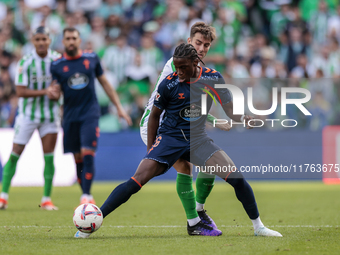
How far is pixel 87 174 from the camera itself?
7117 millimetres

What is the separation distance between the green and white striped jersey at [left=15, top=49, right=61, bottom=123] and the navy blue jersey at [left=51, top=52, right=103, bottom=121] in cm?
40

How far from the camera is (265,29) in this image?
50.4ft

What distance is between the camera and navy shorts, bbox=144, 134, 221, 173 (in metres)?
4.79

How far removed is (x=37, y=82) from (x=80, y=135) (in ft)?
3.95

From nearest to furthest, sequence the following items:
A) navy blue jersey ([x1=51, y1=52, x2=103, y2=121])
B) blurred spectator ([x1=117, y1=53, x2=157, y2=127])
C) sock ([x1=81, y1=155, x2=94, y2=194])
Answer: sock ([x1=81, y1=155, x2=94, y2=194]), navy blue jersey ([x1=51, y1=52, x2=103, y2=121]), blurred spectator ([x1=117, y1=53, x2=157, y2=127])

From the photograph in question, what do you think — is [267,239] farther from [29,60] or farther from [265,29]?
[265,29]

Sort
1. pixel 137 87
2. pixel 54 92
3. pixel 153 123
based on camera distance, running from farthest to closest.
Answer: pixel 137 87, pixel 54 92, pixel 153 123

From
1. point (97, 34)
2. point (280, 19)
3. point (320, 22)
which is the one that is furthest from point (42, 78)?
point (320, 22)

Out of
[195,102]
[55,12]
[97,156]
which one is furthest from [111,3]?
[195,102]

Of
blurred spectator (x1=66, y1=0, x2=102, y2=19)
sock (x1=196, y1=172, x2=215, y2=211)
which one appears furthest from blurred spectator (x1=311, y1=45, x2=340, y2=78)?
sock (x1=196, y1=172, x2=215, y2=211)

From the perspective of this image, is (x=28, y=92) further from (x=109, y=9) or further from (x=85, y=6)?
(x=85, y=6)

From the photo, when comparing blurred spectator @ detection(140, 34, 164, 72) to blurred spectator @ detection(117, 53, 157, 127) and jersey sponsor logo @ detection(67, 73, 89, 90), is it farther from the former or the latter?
jersey sponsor logo @ detection(67, 73, 89, 90)

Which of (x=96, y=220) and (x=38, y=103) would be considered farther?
(x=38, y=103)

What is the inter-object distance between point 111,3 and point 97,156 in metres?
5.60
